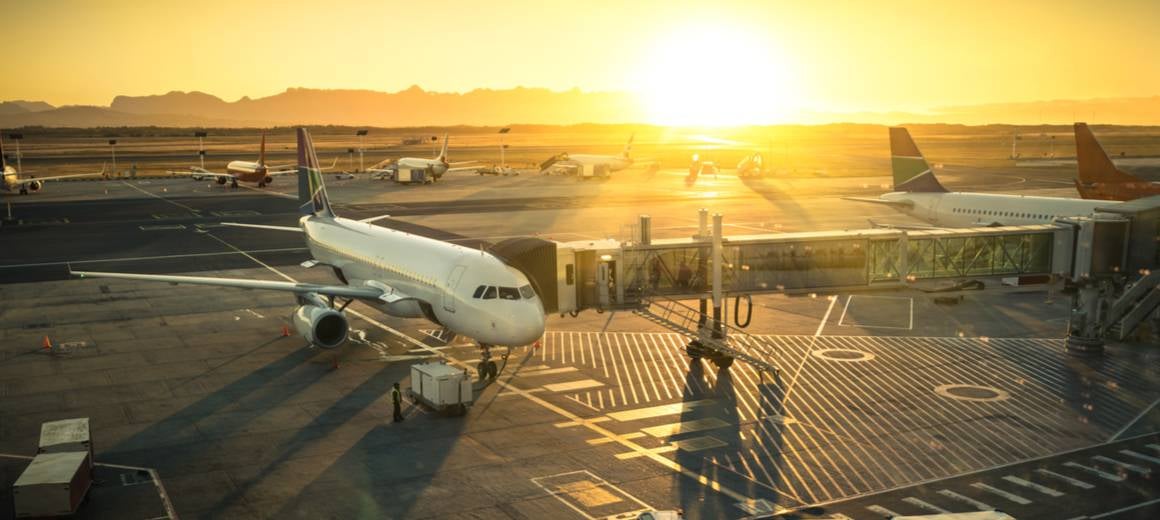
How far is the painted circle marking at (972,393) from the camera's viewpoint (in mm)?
Result: 36000

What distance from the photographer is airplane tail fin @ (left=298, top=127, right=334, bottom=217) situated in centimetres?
5647

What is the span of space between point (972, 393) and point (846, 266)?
7.91 meters

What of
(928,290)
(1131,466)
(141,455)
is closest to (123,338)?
(141,455)

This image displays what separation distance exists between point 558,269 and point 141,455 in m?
17.0

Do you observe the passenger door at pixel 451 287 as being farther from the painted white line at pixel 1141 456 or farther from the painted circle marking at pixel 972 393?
the painted white line at pixel 1141 456

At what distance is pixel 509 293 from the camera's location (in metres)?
36.4

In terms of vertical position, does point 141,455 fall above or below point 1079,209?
below

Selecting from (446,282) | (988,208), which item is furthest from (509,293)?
(988,208)

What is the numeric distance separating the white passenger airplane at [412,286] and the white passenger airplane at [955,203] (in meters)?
38.4

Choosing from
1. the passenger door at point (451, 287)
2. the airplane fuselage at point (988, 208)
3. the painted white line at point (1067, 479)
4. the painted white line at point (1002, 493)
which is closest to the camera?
the painted white line at point (1002, 493)

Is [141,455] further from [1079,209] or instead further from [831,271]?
[1079,209]

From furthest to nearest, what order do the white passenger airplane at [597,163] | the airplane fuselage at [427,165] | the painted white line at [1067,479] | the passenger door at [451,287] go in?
the white passenger airplane at [597,163], the airplane fuselage at [427,165], the passenger door at [451,287], the painted white line at [1067,479]

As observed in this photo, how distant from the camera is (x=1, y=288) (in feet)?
202

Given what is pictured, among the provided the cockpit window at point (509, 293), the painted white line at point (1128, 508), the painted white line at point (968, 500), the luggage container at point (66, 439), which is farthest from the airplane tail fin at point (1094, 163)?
the luggage container at point (66, 439)
